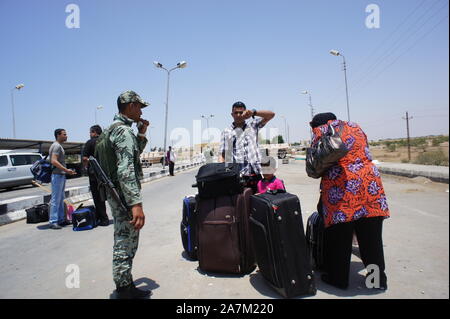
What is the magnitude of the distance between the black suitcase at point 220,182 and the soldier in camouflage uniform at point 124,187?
0.69m

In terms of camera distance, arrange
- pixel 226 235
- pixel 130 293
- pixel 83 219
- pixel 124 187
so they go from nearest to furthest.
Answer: pixel 124 187
pixel 130 293
pixel 226 235
pixel 83 219

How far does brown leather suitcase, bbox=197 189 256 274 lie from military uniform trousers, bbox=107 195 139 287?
77 centimetres

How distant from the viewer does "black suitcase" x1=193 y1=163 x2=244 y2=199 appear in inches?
118

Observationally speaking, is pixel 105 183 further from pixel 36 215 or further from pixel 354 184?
pixel 36 215

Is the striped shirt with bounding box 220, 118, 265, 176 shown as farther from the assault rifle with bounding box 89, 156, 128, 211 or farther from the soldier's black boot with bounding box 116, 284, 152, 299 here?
the soldier's black boot with bounding box 116, 284, 152, 299

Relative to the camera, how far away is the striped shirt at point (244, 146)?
3471 mm

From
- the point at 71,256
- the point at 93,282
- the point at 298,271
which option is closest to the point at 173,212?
the point at 71,256

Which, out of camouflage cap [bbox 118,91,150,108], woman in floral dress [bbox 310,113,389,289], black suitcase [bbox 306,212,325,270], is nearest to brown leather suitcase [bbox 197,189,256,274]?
black suitcase [bbox 306,212,325,270]

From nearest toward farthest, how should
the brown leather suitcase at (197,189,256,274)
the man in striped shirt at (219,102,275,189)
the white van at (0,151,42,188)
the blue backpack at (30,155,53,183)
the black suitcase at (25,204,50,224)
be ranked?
the brown leather suitcase at (197,189,256,274) → the man in striped shirt at (219,102,275,189) → the blue backpack at (30,155,53,183) → the black suitcase at (25,204,50,224) → the white van at (0,151,42,188)

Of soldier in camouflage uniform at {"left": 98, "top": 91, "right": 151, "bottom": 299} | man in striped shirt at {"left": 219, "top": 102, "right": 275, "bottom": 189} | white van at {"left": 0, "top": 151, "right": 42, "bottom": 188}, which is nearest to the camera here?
soldier in camouflage uniform at {"left": 98, "top": 91, "right": 151, "bottom": 299}

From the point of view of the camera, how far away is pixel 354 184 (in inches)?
98.7

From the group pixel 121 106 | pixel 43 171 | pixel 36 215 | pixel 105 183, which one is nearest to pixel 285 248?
pixel 105 183

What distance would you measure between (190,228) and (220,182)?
35.9 inches
